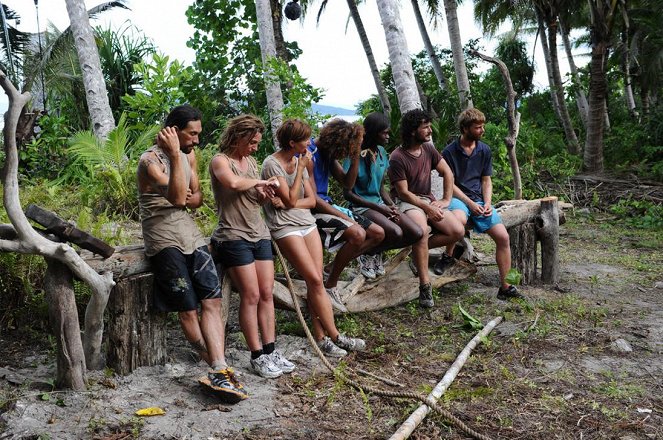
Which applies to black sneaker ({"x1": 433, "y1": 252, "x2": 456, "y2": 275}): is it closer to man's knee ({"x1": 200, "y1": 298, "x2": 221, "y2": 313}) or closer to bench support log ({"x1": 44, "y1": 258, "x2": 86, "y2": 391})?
man's knee ({"x1": 200, "y1": 298, "x2": 221, "y2": 313})

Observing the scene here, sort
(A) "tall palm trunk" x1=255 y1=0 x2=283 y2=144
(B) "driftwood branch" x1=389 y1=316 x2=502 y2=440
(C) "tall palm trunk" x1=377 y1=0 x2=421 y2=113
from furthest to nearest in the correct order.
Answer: (A) "tall palm trunk" x1=255 y1=0 x2=283 y2=144 → (C) "tall palm trunk" x1=377 y1=0 x2=421 y2=113 → (B) "driftwood branch" x1=389 y1=316 x2=502 y2=440

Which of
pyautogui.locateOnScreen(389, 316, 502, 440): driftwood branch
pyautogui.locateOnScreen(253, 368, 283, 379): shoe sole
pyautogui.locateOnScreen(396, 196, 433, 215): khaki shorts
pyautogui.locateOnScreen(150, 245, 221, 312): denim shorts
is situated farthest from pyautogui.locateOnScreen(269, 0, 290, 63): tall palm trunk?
pyautogui.locateOnScreen(253, 368, 283, 379): shoe sole

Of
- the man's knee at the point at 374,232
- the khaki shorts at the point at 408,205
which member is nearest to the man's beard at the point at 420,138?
the khaki shorts at the point at 408,205

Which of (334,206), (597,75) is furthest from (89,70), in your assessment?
(597,75)

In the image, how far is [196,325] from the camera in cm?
448

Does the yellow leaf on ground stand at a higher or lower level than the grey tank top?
lower

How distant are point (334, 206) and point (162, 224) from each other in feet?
5.50

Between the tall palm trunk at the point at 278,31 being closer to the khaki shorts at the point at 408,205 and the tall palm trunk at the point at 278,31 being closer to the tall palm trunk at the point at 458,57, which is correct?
the tall palm trunk at the point at 458,57

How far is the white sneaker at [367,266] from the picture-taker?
6.23 meters

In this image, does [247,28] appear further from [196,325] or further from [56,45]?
[196,325]

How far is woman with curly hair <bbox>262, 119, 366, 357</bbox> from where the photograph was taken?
16.4 ft

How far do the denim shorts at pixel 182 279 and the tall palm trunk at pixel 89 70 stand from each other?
21.4 ft

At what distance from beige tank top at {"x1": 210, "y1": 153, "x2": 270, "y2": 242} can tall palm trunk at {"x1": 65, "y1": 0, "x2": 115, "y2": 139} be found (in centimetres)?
626

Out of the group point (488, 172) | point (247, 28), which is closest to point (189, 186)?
point (488, 172)
